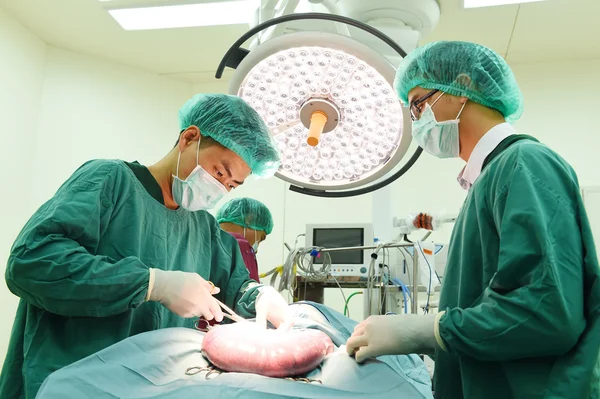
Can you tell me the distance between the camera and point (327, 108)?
1.16 m

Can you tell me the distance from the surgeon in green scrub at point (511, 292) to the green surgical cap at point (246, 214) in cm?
194

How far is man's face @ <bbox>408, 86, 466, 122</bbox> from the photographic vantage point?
1.21 m

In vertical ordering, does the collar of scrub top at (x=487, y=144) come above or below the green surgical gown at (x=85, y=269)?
above

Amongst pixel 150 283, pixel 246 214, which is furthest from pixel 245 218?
pixel 150 283

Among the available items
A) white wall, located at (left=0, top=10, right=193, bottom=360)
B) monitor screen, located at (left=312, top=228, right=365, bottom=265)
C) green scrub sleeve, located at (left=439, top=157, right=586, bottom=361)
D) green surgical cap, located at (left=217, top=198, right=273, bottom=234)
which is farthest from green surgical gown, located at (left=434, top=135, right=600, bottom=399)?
white wall, located at (left=0, top=10, right=193, bottom=360)

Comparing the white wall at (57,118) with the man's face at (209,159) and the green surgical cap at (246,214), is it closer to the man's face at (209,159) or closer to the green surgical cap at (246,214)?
the green surgical cap at (246,214)

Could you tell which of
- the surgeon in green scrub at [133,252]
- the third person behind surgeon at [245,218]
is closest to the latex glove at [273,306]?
the surgeon in green scrub at [133,252]

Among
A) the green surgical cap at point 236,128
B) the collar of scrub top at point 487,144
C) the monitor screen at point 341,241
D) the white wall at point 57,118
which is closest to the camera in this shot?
the collar of scrub top at point 487,144

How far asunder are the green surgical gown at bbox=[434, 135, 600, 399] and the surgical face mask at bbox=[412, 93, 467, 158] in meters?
0.23

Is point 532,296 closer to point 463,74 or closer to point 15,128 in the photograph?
point 463,74

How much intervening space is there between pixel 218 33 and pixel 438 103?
8.76 ft

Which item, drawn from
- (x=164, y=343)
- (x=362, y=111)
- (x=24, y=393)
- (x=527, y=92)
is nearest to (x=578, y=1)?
(x=527, y=92)

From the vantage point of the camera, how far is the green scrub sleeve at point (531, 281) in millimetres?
837

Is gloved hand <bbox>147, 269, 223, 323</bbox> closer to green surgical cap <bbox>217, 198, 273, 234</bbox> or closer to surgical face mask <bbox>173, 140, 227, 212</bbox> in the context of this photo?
surgical face mask <bbox>173, 140, 227, 212</bbox>
